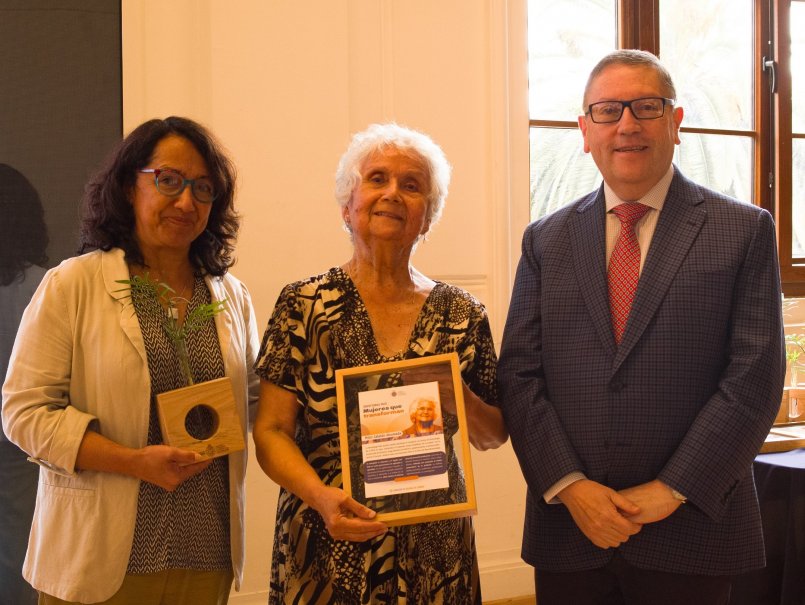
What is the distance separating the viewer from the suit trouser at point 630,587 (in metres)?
1.92

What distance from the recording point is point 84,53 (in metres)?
3.31

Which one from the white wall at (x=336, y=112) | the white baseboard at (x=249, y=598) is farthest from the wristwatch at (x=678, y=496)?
the white baseboard at (x=249, y=598)

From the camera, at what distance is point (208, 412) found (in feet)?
6.24

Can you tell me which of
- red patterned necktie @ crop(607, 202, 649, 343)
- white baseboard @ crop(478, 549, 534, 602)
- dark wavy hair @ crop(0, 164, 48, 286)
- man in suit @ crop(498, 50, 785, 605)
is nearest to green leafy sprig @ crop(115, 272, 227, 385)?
man in suit @ crop(498, 50, 785, 605)

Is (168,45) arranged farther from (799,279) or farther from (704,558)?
(799,279)

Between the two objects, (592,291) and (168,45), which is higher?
(168,45)

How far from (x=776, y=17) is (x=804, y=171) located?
961 millimetres

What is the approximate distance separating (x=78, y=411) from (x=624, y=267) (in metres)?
1.38

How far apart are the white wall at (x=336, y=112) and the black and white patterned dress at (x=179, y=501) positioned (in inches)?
65.2

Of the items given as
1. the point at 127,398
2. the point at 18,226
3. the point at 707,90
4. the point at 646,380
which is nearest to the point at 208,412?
the point at 127,398

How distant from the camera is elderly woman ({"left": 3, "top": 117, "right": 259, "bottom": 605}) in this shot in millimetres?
1809

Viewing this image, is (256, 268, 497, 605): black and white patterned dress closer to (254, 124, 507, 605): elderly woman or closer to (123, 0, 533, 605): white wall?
(254, 124, 507, 605): elderly woman

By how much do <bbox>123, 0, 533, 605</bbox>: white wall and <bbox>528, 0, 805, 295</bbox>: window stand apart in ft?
1.22

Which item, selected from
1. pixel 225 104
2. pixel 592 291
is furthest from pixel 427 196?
pixel 225 104
